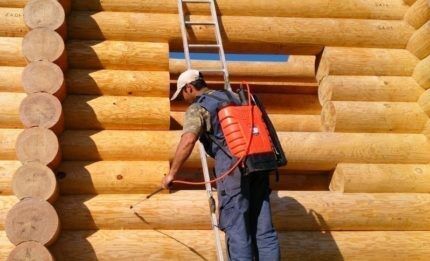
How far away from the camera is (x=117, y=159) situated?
20.2ft

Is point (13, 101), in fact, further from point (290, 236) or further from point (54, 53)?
point (290, 236)

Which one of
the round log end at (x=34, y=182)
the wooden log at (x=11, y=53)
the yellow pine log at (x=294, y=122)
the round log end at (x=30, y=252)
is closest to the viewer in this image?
the round log end at (x=30, y=252)

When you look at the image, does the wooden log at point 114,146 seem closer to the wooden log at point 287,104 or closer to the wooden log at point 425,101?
the wooden log at point 287,104

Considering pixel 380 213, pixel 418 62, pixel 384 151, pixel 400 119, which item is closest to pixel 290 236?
pixel 380 213

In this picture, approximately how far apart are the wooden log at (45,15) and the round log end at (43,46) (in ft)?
0.46

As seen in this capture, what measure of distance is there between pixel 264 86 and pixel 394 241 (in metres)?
4.20

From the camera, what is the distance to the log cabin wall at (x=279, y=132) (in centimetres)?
574

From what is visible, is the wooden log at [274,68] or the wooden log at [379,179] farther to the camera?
the wooden log at [274,68]

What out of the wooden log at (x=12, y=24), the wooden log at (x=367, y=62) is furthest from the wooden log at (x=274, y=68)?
the wooden log at (x=12, y=24)

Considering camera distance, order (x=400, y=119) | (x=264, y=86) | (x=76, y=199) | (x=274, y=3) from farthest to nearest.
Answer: (x=264, y=86) < (x=274, y=3) < (x=400, y=119) < (x=76, y=199)

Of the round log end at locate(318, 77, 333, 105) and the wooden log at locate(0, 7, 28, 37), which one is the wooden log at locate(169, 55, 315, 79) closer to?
the round log end at locate(318, 77, 333, 105)

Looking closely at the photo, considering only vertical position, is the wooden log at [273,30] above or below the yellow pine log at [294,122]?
above

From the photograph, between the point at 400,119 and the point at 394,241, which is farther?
the point at 400,119

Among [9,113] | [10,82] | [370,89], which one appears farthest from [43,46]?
[370,89]
